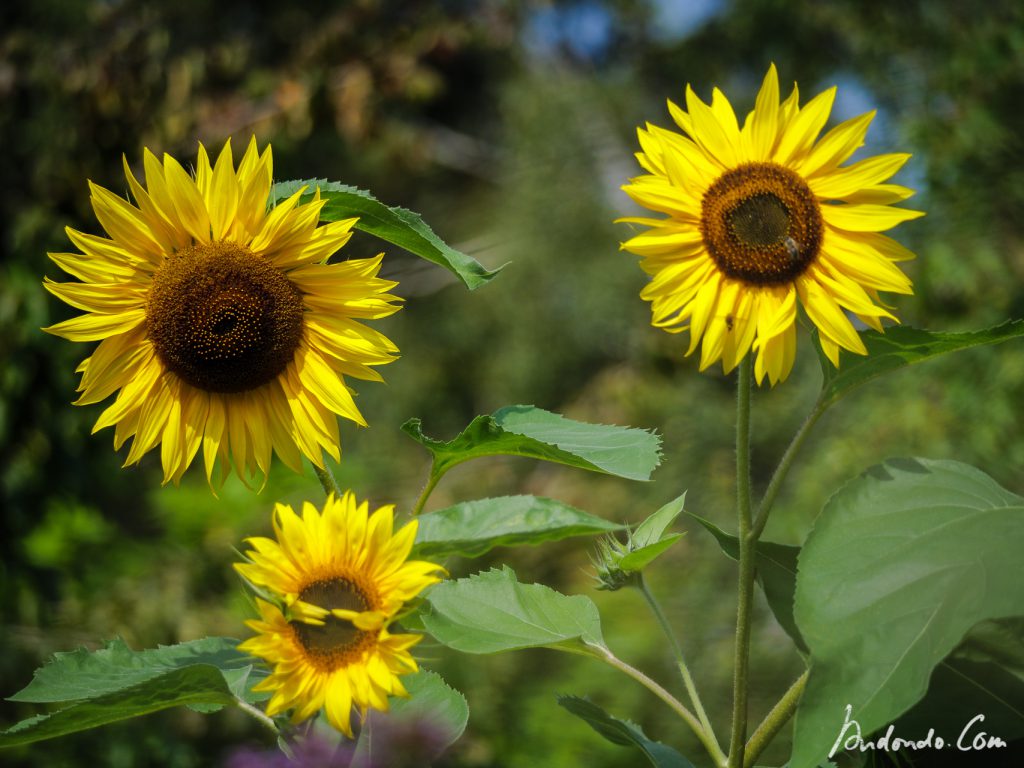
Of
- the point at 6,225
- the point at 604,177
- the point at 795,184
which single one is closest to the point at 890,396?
the point at 6,225

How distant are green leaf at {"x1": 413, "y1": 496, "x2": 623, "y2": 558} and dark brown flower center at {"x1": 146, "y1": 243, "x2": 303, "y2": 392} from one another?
0.10 metres

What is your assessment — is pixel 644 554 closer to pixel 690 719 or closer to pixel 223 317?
pixel 690 719

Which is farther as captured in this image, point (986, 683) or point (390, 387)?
point (390, 387)

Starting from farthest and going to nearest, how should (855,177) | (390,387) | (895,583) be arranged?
(390,387) < (855,177) < (895,583)

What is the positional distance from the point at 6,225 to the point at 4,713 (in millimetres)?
764

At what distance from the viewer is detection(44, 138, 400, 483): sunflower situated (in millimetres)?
369

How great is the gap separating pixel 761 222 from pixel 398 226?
0.38ft

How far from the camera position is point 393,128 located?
351cm

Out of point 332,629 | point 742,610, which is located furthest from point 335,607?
point 742,610

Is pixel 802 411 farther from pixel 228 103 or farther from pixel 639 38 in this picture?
pixel 639 38

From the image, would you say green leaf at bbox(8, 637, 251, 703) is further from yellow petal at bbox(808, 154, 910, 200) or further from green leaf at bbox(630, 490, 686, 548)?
yellow petal at bbox(808, 154, 910, 200)

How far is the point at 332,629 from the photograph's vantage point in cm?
30

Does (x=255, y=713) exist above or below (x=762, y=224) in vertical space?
below

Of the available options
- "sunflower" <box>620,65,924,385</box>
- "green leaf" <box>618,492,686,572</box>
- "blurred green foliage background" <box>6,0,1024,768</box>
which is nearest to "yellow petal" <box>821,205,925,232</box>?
"sunflower" <box>620,65,924,385</box>
